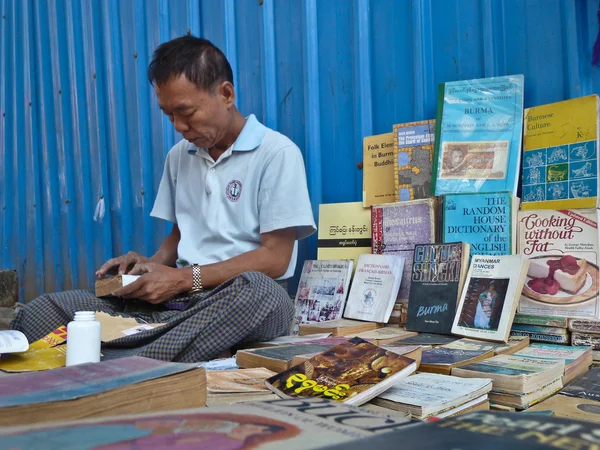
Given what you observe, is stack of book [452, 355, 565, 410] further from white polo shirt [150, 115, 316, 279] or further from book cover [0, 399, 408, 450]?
white polo shirt [150, 115, 316, 279]

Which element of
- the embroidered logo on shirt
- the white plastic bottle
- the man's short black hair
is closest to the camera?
the white plastic bottle

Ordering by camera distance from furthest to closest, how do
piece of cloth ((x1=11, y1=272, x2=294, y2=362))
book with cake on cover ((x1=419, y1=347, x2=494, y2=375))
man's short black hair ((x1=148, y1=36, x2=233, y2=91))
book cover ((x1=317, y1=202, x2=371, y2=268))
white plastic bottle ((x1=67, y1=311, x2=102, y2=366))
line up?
book cover ((x1=317, y1=202, x2=371, y2=268))
man's short black hair ((x1=148, y1=36, x2=233, y2=91))
piece of cloth ((x1=11, y1=272, x2=294, y2=362))
book with cake on cover ((x1=419, y1=347, x2=494, y2=375))
white plastic bottle ((x1=67, y1=311, x2=102, y2=366))

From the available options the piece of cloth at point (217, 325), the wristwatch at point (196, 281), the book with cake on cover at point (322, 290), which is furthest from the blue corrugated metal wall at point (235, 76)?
the piece of cloth at point (217, 325)

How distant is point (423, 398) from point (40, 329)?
4.82 feet

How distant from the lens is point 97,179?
3.69m

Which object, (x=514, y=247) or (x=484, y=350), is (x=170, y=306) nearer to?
(x=484, y=350)

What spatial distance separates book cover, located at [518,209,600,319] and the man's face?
1238 millimetres

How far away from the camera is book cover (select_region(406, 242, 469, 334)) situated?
Answer: 198cm

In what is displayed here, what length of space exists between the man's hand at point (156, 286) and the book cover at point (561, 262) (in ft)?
3.98

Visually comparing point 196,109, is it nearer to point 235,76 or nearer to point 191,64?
point 191,64

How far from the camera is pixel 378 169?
7.90ft

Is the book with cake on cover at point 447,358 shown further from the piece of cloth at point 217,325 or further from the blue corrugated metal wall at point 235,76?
the blue corrugated metal wall at point 235,76

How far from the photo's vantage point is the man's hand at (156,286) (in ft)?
6.45

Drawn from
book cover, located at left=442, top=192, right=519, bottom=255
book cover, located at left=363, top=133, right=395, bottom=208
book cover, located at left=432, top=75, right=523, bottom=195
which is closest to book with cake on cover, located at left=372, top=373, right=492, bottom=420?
book cover, located at left=442, top=192, right=519, bottom=255
